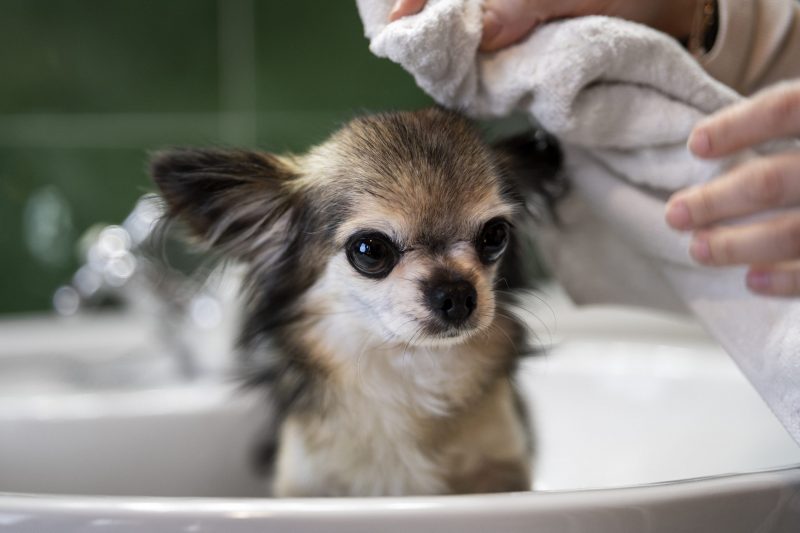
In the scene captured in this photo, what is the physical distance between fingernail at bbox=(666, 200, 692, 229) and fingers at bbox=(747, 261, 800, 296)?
59 millimetres

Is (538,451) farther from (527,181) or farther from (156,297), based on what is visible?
(156,297)

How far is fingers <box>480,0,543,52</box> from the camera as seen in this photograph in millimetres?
618

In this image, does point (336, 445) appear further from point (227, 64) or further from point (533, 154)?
point (227, 64)

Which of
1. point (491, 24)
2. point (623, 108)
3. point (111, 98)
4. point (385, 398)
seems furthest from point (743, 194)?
point (111, 98)

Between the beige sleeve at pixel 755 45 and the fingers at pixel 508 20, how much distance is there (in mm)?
157

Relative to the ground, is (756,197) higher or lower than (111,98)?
→ higher

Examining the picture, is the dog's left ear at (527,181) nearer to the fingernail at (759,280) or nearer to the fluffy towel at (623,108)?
the fluffy towel at (623,108)

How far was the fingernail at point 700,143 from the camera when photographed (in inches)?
20.5

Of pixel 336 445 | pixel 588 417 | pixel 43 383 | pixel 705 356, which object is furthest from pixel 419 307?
pixel 43 383

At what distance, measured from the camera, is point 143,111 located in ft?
4.68

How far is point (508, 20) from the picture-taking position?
2.05 feet

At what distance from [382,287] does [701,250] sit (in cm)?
26

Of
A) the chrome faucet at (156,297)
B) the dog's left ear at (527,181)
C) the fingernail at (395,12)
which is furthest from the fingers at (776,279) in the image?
the chrome faucet at (156,297)

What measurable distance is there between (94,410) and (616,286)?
784 millimetres
